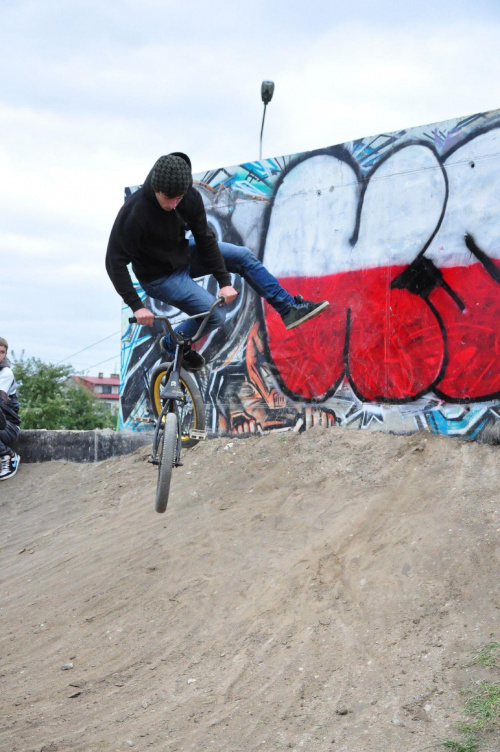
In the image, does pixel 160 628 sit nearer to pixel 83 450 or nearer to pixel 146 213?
pixel 146 213

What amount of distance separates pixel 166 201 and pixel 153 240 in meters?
0.42

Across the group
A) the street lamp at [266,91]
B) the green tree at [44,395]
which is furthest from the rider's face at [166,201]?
the green tree at [44,395]

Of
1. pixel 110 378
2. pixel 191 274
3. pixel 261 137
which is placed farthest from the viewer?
pixel 110 378

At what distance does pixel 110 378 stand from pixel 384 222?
85566 mm

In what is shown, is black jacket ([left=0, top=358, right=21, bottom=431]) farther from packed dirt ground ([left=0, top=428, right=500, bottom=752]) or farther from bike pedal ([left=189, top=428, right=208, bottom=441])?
bike pedal ([left=189, top=428, right=208, bottom=441])

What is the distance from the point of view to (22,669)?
5.45 metres

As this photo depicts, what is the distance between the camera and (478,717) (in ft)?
12.3

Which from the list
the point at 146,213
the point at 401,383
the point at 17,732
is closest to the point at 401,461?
the point at 401,383

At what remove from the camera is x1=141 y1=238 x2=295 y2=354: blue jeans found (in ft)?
18.8

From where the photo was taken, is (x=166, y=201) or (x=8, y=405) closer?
(x=166, y=201)

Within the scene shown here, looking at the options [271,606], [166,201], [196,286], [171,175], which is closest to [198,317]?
[196,286]

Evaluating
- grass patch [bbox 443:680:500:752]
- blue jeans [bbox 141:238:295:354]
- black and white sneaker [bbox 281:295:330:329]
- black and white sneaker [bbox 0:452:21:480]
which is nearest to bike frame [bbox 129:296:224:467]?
blue jeans [bbox 141:238:295:354]

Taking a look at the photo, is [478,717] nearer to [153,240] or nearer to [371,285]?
[153,240]

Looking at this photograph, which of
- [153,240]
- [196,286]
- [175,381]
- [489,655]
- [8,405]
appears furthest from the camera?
[8,405]
